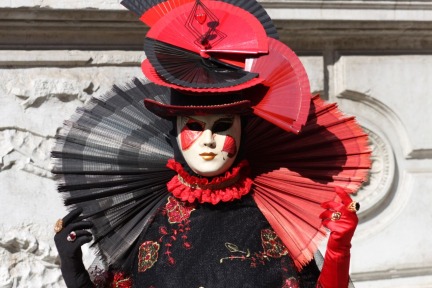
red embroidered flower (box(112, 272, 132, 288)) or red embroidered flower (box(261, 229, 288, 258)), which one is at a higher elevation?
red embroidered flower (box(261, 229, 288, 258))

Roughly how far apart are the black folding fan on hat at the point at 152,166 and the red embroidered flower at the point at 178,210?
6cm

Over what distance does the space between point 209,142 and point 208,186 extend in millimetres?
139

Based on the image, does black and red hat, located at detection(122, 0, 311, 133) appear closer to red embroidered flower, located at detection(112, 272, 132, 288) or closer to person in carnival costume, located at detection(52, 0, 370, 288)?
person in carnival costume, located at detection(52, 0, 370, 288)

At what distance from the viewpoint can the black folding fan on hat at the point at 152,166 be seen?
305 centimetres

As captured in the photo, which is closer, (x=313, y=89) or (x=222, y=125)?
(x=222, y=125)

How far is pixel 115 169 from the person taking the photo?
10.2ft

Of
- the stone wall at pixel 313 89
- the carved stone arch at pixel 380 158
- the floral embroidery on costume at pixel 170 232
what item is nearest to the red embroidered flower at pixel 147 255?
the floral embroidery on costume at pixel 170 232

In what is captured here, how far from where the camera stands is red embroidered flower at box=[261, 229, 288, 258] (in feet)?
9.68

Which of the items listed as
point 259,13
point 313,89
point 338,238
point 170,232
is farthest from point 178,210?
point 313,89

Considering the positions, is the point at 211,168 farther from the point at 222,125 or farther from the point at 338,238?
the point at 338,238

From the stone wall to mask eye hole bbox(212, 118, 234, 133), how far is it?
109 centimetres

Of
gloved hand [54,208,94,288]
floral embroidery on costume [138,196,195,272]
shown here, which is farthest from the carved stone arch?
gloved hand [54,208,94,288]

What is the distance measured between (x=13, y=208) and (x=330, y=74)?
1444 mm

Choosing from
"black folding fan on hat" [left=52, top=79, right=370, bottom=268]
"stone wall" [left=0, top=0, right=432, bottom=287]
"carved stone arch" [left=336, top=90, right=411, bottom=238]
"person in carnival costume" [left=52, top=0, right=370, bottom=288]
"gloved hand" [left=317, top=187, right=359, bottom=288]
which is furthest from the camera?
"carved stone arch" [left=336, top=90, right=411, bottom=238]
